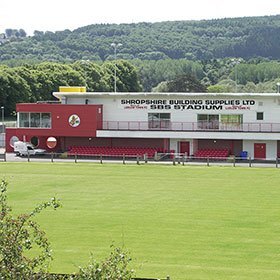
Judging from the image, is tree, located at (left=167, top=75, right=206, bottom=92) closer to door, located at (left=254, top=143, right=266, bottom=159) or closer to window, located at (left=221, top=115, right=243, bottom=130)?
window, located at (left=221, top=115, right=243, bottom=130)

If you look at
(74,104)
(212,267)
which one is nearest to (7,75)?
(74,104)

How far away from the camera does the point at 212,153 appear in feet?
208

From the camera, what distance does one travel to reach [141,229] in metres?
31.7

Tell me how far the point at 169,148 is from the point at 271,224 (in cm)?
3275

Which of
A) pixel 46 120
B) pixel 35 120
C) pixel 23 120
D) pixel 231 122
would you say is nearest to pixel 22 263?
pixel 231 122

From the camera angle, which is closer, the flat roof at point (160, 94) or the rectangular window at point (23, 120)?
the flat roof at point (160, 94)

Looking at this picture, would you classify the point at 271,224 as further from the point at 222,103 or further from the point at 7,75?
the point at 7,75

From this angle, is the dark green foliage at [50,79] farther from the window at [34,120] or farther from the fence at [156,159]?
the fence at [156,159]

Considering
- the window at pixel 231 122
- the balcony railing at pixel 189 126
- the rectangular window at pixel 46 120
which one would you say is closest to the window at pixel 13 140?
the rectangular window at pixel 46 120

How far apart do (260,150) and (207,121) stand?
4.78m

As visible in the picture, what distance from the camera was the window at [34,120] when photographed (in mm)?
67250

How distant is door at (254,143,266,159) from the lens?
63062mm

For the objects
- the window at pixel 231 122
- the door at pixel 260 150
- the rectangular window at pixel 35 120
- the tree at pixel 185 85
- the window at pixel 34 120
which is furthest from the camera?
the tree at pixel 185 85

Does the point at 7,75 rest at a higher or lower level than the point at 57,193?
higher
